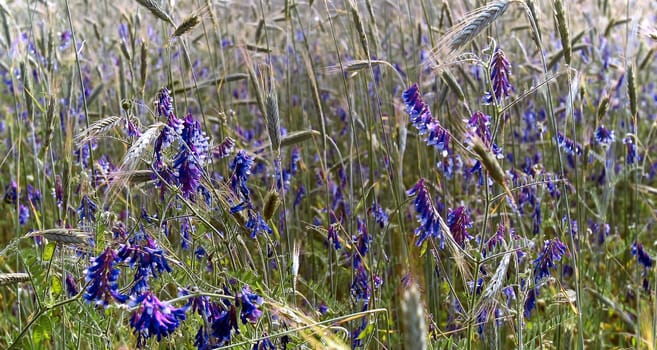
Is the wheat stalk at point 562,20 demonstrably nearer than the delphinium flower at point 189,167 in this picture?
No

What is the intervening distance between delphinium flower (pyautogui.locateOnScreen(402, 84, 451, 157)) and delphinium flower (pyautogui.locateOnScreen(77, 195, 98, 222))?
889 millimetres

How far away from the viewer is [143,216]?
1.81 metres

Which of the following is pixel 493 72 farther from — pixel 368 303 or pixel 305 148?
pixel 305 148

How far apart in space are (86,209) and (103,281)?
67 centimetres

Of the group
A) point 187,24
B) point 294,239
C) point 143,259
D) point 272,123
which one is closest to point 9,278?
point 143,259

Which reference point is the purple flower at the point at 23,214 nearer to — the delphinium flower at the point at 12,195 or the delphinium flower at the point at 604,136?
the delphinium flower at the point at 12,195

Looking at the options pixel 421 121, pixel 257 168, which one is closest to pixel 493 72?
pixel 421 121

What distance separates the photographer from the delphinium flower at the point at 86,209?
2082mm

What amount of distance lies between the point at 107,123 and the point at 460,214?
2.76 feet

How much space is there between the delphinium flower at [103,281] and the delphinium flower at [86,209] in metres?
0.60

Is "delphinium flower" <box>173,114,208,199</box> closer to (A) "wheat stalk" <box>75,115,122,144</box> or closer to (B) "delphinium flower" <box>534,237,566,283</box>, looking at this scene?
(A) "wheat stalk" <box>75,115,122,144</box>

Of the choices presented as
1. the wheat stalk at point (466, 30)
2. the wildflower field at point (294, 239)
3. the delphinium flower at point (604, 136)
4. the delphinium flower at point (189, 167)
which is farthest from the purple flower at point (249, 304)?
the delphinium flower at point (604, 136)

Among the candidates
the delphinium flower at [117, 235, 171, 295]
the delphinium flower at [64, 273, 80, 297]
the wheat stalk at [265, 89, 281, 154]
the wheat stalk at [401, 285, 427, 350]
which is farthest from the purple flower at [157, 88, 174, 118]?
the wheat stalk at [401, 285, 427, 350]

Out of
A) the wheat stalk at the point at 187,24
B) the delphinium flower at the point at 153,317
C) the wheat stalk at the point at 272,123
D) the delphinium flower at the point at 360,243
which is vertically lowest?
the delphinium flower at the point at 360,243
